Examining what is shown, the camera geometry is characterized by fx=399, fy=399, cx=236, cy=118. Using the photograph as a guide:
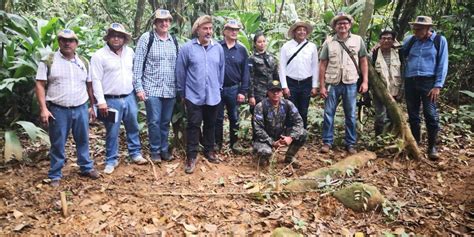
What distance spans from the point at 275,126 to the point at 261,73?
33.0 inches

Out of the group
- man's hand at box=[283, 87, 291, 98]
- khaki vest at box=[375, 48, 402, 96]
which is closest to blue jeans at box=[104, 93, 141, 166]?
man's hand at box=[283, 87, 291, 98]

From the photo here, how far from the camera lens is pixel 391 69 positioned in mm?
5797

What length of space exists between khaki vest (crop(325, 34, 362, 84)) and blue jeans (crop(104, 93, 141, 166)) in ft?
9.03

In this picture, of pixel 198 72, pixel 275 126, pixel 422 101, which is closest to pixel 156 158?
pixel 198 72

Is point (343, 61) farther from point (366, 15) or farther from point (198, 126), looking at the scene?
point (198, 126)

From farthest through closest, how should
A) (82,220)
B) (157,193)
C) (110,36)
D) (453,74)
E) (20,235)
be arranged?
(453,74) → (110,36) → (157,193) → (82,220) → (20,235)

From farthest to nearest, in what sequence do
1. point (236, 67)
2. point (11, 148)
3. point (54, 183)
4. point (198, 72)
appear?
1. point (236, 67)
2. point (11, 148)
3. point (198, 72)
4. point (54, 183)

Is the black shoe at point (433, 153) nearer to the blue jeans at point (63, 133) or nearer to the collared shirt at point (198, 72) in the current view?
the collared shirt at point (198, 72)

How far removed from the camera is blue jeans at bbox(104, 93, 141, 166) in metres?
4.97

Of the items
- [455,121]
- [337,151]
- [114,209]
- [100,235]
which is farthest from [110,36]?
[455,121]

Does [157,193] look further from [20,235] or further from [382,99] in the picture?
[382,99]

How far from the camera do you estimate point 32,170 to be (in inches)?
204

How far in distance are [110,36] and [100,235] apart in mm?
2357

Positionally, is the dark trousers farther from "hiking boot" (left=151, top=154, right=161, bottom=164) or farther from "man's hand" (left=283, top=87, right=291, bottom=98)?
"man's hand" (left=283, top=87, right=291, bottom=98)
